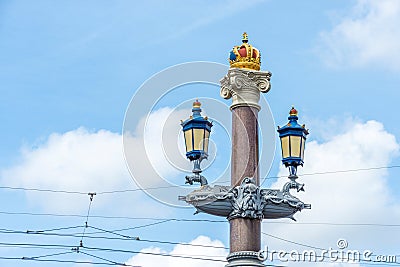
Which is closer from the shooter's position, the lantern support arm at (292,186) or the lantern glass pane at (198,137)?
the lantern glass pane at (198,137)

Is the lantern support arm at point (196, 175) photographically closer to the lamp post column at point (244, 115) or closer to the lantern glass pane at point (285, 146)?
the lamp post column at point (244, 115)

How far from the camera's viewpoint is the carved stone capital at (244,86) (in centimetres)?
1513

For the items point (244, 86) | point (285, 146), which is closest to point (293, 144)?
point (285, 146)

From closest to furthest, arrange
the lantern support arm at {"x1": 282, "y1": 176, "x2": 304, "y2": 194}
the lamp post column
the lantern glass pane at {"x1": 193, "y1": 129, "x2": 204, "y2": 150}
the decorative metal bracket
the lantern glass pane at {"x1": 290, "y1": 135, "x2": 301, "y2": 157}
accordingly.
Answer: the decorative metal bracket
the lantern glass pane at {"x1": 193, "y1": 129, "x2": 204, "y2": 150}
the lantern support arm at {"x1": 282, "y1": 176, "x2": 304, "y2": 194}
the lantern glass pane at {"x1": 290, "y1": 135, "x2": 301, "y2": 157}
the lamp post column

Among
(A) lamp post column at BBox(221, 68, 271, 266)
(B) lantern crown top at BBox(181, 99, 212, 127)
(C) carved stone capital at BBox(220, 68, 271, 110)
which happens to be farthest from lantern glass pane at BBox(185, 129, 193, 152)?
(C) carved stone capital at BBox(220, 68, 271, 110)

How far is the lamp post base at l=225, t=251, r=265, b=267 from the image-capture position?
1405 centimetres

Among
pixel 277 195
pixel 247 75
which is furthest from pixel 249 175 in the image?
pixel 247 75

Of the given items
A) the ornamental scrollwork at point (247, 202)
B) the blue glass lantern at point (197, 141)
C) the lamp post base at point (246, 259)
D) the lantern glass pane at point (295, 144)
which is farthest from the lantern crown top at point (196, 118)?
the lamp post base at point (246, 259)

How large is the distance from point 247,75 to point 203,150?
207cm

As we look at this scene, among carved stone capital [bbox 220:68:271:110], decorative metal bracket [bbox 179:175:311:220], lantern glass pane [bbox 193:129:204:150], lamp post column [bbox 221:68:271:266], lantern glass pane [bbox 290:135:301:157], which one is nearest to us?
decorative metal bracket [bbox 179:175:311:220]

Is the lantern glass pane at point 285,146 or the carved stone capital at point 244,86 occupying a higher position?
the carved stone capital at point 244,86

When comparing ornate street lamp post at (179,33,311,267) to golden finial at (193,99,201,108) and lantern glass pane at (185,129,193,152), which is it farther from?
golden finial at (193,99,201,108)

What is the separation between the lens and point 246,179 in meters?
14.3

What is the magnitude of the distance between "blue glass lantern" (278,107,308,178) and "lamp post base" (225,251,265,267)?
1637 millimetres
